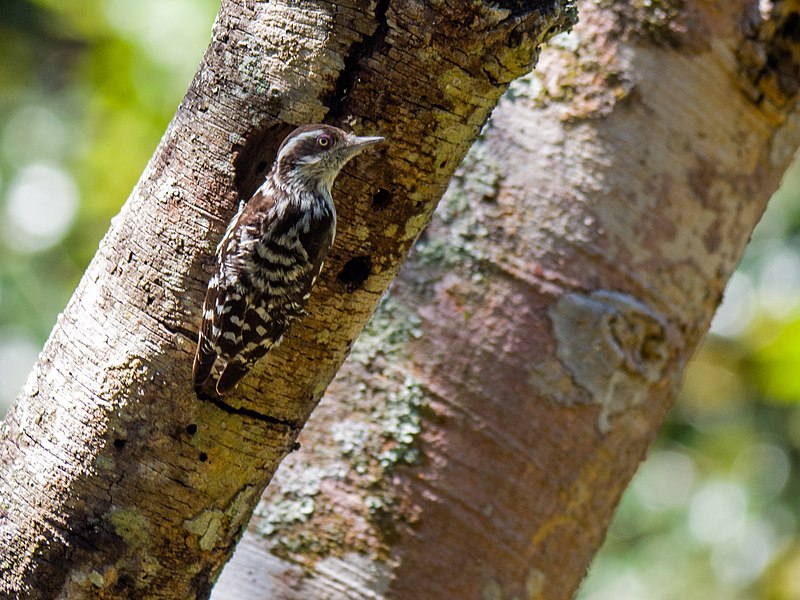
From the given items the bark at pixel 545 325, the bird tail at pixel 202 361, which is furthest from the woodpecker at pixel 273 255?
the bark at pixel 545 325

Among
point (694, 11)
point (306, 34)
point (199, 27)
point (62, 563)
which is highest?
point (694, 11)

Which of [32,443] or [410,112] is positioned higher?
[410,112]

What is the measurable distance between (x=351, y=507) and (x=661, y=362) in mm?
1079

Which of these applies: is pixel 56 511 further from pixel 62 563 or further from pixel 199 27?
pixel 199 27

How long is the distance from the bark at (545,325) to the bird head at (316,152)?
56 cm

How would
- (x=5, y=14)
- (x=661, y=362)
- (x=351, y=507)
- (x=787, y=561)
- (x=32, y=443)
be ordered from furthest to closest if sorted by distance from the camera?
1. (x=5, y=14)
2. (x=787, y=561)
3. (x=661, y=362)
4. (x=351, y=507)
5. (x=32, y=443)

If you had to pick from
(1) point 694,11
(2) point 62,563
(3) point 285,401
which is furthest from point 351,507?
(1) point 694,11

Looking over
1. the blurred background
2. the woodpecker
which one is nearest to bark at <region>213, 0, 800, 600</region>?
the woodpecker

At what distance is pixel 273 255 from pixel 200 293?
0.49 m

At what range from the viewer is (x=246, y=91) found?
2271mm

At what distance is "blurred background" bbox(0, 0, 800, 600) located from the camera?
4.35 metres

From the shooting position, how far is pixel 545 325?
9.92 ft

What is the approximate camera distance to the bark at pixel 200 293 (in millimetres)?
2221

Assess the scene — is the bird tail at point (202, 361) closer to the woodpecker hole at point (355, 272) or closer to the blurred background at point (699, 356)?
the woodpecker hole at point (355, 272)
